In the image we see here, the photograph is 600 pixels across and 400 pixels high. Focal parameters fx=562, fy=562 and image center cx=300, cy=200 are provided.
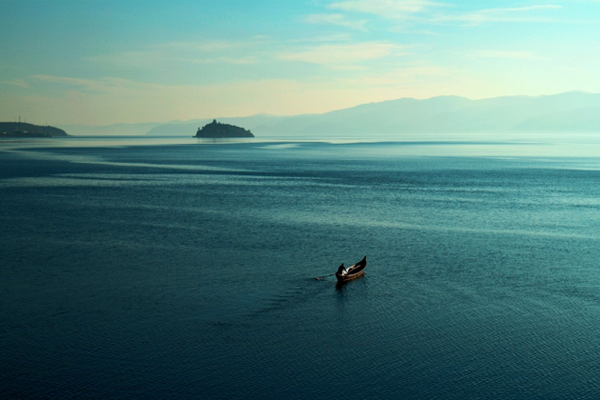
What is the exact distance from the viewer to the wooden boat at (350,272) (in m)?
33.4

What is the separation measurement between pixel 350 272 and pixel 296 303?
5478 mm

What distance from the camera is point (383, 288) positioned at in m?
32.5

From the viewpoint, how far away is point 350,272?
3400cm

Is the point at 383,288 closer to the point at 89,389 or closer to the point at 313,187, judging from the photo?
the point at 89,389

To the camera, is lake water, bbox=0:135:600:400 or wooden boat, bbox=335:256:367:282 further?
wooden boat, bbox=335:256:367:282

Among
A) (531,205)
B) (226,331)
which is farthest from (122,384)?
(531,205)

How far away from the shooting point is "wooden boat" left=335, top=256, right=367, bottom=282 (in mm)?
33438

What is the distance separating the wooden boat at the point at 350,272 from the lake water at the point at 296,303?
843 millimetres

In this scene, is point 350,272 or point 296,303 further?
point 350,272

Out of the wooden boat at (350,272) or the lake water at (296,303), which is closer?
the lake water at (296,303)

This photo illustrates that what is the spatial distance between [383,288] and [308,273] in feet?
16.5

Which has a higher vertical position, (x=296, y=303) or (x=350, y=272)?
(x=350, y=272)

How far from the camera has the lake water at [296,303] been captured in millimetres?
21547

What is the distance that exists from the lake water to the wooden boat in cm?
84
